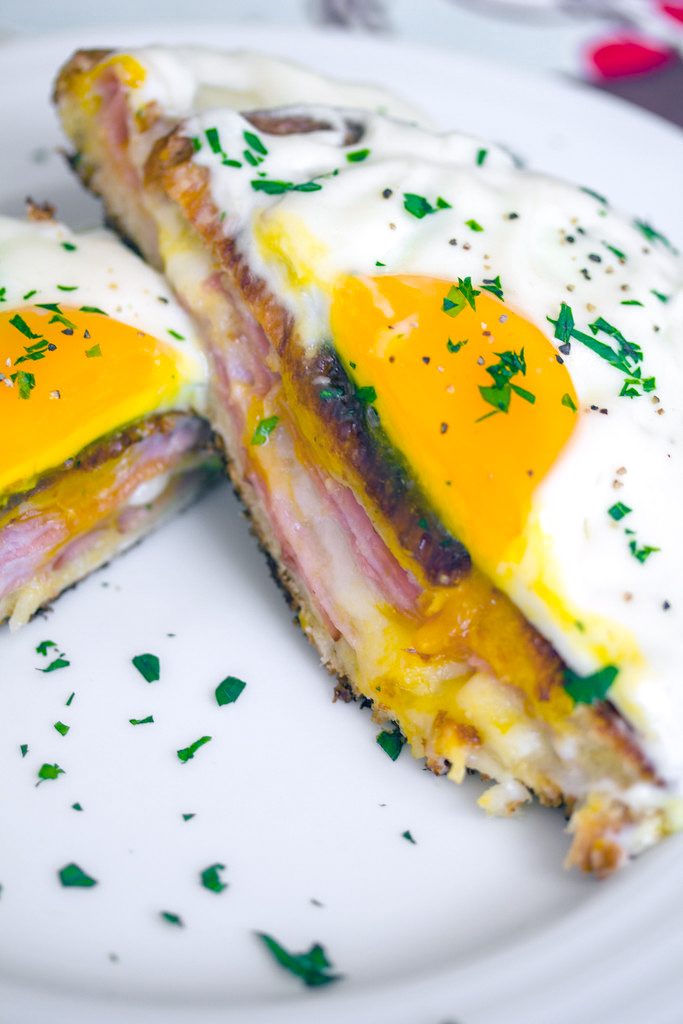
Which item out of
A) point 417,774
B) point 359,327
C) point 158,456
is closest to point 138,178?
point 158,456

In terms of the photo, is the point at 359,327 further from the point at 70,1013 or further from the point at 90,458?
the point at 70,1013

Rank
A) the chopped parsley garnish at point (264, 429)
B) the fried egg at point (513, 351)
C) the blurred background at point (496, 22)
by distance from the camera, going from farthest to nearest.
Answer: the blurred background at point (496, 22) < the chopped parsley garnish at point (264, 429) < the fried egg at point (513, 351)

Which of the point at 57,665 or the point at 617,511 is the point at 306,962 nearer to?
the point at 57,665

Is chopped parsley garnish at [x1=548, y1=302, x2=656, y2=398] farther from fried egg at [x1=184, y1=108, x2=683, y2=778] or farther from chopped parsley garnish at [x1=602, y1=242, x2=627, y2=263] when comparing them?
chopped parsley garnish at [x1=602, y1=242, x2=627, y2=263]

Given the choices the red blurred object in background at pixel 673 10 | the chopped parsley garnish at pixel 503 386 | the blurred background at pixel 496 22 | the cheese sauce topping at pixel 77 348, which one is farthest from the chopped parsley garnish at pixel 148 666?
the red blurred object in background at pixel 673 10

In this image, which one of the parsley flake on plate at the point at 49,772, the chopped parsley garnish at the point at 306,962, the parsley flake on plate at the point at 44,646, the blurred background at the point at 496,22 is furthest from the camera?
the blurred background at the point at 496,22

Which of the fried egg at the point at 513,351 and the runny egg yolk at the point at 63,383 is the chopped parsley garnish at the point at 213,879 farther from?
the runny egg yolk at the point at 63,383

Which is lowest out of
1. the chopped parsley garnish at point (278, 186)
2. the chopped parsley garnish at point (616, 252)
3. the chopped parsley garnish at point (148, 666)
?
the chopped parsley garnish at point (148, 666)
